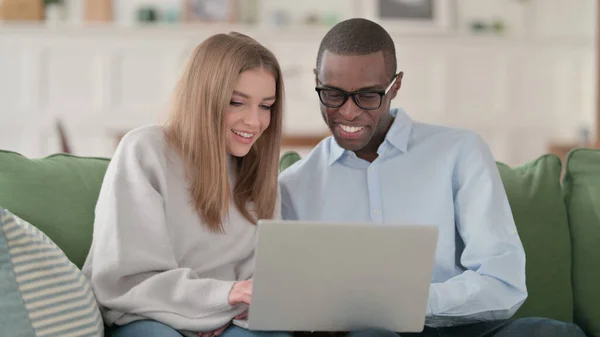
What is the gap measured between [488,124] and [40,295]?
219 inches

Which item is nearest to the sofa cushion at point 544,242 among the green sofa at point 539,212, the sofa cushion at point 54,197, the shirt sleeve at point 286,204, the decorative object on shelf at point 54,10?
the green sofa at point 539,212

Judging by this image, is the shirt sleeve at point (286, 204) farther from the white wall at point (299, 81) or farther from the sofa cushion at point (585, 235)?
the white wall at point (299, 81)

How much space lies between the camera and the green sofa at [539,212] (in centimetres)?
196

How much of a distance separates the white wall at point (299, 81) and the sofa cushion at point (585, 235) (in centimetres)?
430

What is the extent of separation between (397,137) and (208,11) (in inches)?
184

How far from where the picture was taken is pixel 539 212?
7.17 feet

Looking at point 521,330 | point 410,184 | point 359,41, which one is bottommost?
point 521,330

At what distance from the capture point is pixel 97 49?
6422 millimetres

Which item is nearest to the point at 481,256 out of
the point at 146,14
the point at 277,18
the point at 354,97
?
the point at 354,97

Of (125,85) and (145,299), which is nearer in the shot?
(145,299)

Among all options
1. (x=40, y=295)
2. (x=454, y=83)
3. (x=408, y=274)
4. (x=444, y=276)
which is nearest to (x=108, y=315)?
(x=40, y=295)

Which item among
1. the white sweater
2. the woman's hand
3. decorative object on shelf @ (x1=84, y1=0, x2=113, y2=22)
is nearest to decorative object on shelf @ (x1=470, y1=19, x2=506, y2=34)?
decorative object on shelf @ (x1=84, y1=0, x2=113, y2=22)

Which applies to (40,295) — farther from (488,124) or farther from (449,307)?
(488,124)

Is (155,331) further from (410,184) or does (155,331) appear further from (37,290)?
(410,184)
